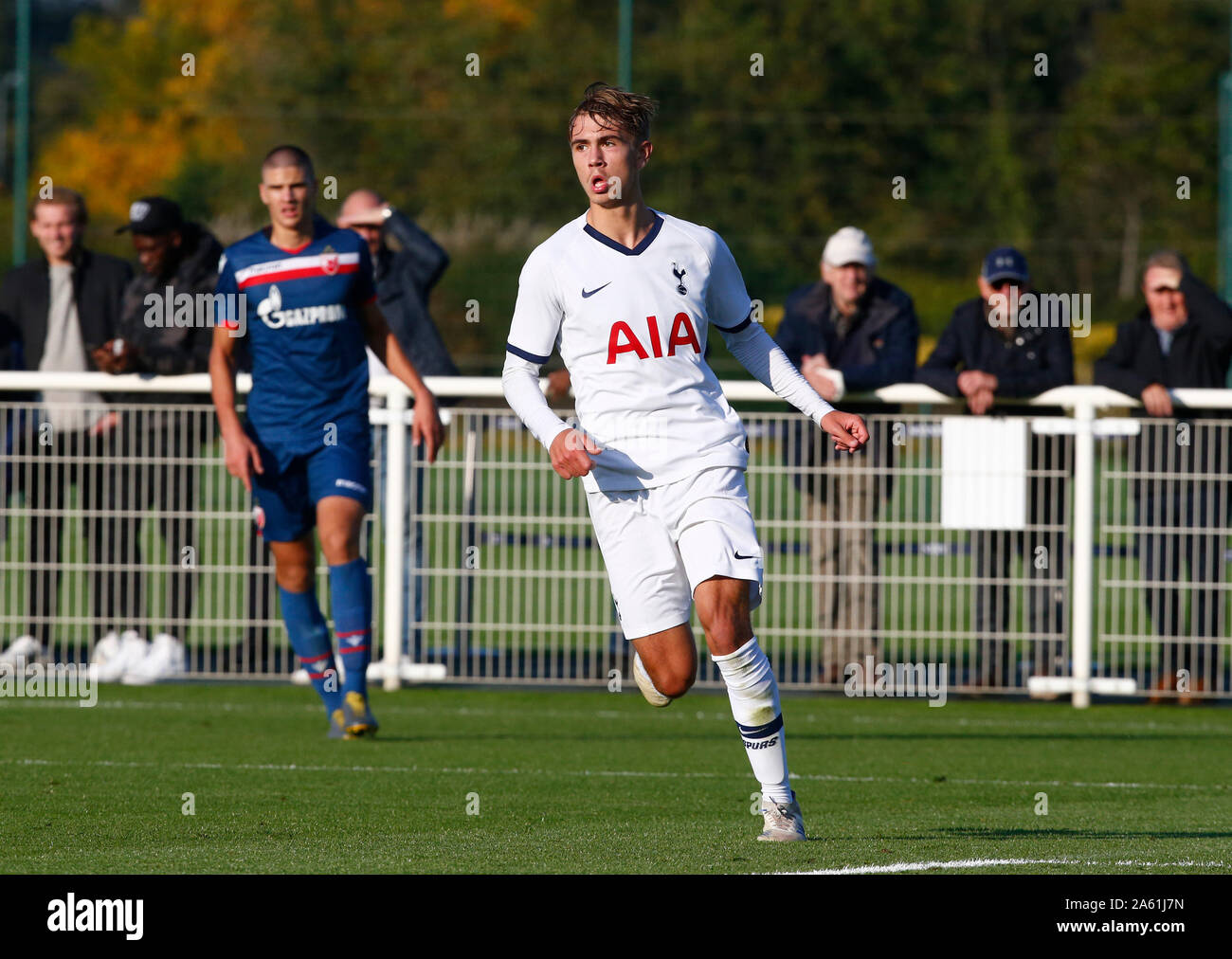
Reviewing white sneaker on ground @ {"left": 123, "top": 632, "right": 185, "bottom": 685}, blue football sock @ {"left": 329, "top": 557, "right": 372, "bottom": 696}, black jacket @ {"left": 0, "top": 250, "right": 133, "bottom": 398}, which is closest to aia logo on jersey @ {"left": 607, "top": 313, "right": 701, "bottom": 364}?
blue football sock @ {"left": 329, "top": 557, "right": 372, "bottom": 696}

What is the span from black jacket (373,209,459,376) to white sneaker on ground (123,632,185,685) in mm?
2042

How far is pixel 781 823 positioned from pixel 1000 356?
511 centimetres

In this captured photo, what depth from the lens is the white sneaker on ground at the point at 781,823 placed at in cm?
597

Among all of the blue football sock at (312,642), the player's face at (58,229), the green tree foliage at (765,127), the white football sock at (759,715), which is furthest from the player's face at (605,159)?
the green tree foliage at (765,127)

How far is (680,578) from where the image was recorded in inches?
238

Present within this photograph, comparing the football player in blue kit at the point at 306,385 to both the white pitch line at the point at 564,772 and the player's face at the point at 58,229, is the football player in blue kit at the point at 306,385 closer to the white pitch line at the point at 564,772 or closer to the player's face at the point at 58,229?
the white pitch line at the point at 564,772

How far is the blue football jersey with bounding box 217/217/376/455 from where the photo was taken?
8.50 meters

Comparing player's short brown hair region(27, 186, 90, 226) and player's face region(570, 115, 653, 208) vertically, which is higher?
player's short brown hair region(27, 186, 90, 226)

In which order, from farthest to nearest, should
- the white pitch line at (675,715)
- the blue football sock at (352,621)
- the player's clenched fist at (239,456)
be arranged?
1. the white pitch line at (675,715)
2. the blue football sock at (352,621)
3. the player's clenched fist at (239,456)

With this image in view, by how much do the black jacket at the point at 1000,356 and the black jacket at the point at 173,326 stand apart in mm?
3747

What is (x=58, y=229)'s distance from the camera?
1105 cm

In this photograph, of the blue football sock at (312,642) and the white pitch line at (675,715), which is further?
the white pitch line at (675,715)

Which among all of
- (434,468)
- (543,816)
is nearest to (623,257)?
(543,816)

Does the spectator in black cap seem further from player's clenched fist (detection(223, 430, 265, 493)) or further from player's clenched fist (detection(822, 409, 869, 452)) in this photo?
player's clenched fist (detection(822, 409, 869, 452))
